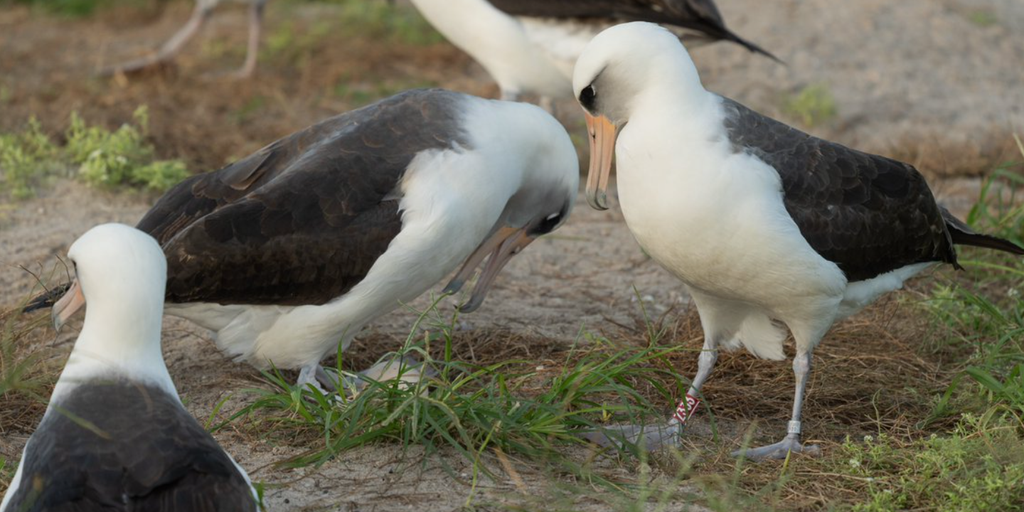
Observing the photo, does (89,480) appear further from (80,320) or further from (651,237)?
(80,320)

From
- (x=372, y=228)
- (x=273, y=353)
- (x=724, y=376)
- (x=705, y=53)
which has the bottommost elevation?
(x=705, y=53)

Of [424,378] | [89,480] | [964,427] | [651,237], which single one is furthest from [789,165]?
[89,480]

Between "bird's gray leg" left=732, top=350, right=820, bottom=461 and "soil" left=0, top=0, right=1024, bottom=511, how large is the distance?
0.68ft

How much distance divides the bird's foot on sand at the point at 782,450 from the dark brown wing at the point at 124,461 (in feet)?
6.67

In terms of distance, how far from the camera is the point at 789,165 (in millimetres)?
4797

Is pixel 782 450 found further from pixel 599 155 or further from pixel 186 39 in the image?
pixel 186 39

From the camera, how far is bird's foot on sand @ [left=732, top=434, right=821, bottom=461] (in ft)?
16.0

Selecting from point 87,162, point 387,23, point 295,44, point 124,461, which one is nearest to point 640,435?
point 124,461

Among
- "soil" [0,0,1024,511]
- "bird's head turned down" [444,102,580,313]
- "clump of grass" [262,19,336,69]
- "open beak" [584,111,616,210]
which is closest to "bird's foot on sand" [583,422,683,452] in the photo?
"soil" [0,0,1024,511]

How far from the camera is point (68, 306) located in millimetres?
4207

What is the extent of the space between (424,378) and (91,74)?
6.99m

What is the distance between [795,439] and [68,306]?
8.85 feet

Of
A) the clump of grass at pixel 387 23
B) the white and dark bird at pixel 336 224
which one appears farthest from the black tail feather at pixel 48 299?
the clump of grass at pixel 387 23

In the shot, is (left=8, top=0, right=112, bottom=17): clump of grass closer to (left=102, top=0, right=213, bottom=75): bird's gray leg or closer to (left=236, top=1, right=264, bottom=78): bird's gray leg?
(left=102, top=0, right=213, bottom=75): bird's gray leg
